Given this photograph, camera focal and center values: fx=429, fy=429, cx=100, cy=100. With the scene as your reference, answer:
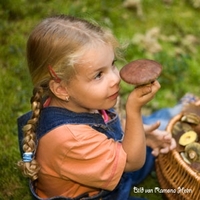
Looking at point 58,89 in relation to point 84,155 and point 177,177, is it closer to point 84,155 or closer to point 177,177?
point 84,155

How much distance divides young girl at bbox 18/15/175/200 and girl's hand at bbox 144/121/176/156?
345 millimetres

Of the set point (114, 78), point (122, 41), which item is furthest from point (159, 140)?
point (122, 41)

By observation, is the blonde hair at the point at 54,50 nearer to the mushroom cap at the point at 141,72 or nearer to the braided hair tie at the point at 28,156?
the braided hair tie at the point at 28,156

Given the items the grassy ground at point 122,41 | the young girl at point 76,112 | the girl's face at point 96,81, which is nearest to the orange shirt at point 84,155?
the young girl at point 76,112

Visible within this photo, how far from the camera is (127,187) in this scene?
220 centimetres

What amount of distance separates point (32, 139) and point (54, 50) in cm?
41

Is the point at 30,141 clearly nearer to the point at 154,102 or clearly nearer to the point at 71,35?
the point at 71,35

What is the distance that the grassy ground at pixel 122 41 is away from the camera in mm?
2670

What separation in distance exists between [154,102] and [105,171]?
1.42m

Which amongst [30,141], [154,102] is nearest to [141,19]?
[154,102]

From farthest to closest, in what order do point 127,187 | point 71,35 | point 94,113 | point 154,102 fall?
point 154,102
point 127,187
point 94,113
point 71,35

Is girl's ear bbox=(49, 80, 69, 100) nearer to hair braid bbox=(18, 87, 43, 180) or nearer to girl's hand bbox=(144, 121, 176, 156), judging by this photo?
hair braid bbox=(18, 87, 43, 180)

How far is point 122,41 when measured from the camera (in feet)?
10.2

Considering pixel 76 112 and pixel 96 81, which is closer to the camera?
pixel 96 81
